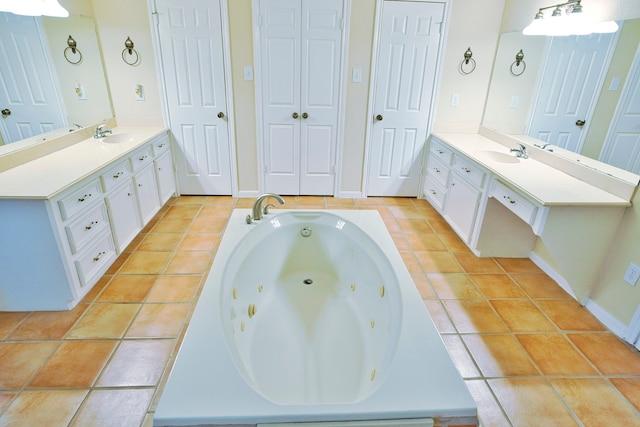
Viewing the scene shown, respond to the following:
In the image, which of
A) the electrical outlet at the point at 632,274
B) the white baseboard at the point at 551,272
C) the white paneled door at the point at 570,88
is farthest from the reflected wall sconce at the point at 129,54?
the electrical outlet at the point at 632,274

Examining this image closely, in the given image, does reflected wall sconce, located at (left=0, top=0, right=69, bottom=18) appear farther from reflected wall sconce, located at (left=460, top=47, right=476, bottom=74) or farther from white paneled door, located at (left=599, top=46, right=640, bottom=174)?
white paneled door, located at (left=599, top=46, right=640, bottom=174)

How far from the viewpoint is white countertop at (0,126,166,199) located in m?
1.95

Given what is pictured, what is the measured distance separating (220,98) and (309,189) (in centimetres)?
134

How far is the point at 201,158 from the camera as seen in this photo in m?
3.86

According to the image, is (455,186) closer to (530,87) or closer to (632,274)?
(530,87)

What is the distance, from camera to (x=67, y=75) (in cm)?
289

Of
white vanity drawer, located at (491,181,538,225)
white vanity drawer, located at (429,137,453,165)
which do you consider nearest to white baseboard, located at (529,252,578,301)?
white vanity drawer, located at (491,181,538,225)

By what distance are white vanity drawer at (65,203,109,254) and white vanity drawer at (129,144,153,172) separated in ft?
1.92

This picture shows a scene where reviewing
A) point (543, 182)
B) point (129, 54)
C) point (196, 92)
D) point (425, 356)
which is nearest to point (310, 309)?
point (425, 356)

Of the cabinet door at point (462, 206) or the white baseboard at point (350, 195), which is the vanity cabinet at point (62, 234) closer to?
the white baseboard at point (350, 195)

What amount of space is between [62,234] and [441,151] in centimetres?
321

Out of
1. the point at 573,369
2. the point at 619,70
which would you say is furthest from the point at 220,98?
the point at 573,369

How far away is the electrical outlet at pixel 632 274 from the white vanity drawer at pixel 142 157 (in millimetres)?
3504

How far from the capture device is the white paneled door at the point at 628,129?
2.10m
